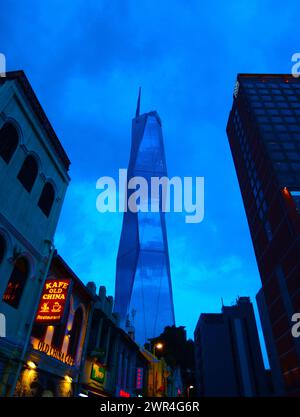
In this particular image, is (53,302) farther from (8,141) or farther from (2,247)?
(8,141)

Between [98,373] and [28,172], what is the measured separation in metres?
15.6

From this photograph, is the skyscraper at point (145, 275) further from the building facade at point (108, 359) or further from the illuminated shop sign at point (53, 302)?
the illuminated shop sign at point (53, 302)

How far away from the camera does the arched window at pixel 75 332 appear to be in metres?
19.5

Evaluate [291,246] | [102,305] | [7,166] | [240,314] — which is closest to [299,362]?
[291,246]

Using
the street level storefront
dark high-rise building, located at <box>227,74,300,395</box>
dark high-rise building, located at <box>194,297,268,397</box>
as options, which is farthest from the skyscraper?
the street level storefront

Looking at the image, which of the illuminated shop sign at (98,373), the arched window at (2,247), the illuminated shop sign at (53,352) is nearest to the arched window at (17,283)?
the arched window at (2,247)

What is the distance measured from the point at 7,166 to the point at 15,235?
3384mm

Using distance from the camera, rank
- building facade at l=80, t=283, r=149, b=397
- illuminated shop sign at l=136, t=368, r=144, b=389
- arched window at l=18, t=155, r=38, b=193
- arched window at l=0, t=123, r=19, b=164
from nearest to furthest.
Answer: arched window at l=0, t=123, r=19, b=164 → arched window at l=18, t=155, r=38, b=193 → building facade at l=80, t=283, r=149, b=397 → illuminated shop sign at l=136, t=368, r=144, b=389

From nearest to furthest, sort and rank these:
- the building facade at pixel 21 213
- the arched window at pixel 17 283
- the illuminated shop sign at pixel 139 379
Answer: the building facade at pixel 21 213 < the arched window at pixel 17 283 < the illuminated shop sign at pixel 139 379

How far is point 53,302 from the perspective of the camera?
15688mm

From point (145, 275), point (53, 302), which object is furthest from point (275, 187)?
point (53, 302)

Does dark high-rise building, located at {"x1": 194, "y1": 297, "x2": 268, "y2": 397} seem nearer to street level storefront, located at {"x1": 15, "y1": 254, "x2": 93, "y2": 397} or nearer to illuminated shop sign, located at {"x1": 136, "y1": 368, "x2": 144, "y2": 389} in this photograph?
illuminated shop sign, located at {"x1": 136, "y1": 368, "x2": 144, "y2": 389}

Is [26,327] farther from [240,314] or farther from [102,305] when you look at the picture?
[240,314]

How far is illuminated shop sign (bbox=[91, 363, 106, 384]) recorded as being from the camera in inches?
839
